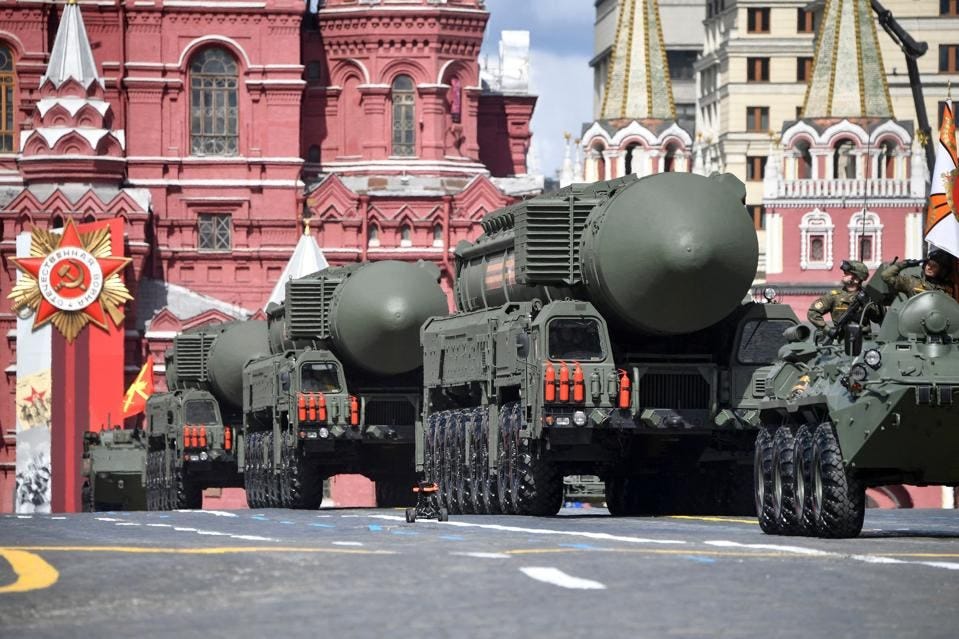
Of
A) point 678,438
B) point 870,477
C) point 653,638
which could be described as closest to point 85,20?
point 678,438

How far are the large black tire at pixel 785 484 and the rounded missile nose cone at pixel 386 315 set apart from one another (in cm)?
1997

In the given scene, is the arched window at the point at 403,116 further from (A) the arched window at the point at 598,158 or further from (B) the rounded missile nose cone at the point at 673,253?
(B) the rounded missile nose cone at the point at 673,253

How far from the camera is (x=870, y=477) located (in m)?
24.8

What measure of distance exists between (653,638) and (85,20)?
302 ft

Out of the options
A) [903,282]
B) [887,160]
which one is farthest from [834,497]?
[887,160]

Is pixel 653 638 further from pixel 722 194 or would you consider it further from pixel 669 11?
pixel 669 11

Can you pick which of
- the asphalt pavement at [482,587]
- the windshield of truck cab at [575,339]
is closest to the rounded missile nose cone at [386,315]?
the windshield of truck cab at [575,339]

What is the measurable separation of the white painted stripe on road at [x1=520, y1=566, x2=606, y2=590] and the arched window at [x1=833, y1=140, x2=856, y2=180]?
97319 mm

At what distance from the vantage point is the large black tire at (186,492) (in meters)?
59.2

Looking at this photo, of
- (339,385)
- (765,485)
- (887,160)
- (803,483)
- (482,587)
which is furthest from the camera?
(887,160)

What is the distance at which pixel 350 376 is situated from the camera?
47.3 metres

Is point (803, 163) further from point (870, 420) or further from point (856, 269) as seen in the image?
point (870, 420)

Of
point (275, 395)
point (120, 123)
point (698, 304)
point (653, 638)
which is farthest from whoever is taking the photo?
point (120, 123)

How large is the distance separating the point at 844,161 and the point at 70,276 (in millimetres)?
34249
